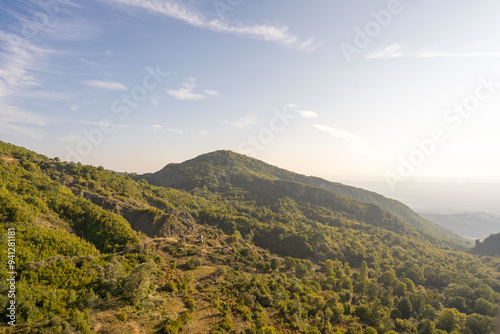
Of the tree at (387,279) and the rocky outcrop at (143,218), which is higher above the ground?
the rocky outcrop at (143,218)

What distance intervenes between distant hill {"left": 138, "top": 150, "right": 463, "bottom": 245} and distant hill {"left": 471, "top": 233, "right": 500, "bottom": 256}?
27.0 m

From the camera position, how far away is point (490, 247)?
115188 millimetres

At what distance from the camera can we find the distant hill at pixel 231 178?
453ft

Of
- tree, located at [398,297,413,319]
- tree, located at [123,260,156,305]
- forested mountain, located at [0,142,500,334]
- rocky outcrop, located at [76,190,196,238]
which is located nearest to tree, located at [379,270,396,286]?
forested mountain, located at [0,142,500,334]

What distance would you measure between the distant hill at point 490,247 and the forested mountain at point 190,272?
16337 mm

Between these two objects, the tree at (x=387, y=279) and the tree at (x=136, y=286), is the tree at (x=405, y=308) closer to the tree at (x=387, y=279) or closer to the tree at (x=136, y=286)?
the tree at (x=387, y=279)

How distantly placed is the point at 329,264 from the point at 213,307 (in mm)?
54981

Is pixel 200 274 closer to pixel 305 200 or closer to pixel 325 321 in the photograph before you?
pixel 325 321

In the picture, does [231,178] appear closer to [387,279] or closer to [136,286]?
[387,279]

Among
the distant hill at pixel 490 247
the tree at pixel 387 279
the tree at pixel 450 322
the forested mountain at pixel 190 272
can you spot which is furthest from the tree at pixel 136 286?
the distant hill at pixel 490 247

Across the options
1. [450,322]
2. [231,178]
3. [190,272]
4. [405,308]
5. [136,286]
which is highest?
[231,178]

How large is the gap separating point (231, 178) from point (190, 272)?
117056 millimetres

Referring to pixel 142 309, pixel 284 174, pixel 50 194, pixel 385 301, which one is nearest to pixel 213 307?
pixel 142 309

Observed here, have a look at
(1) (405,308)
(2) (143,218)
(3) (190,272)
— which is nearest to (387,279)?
(1) (405,308)
